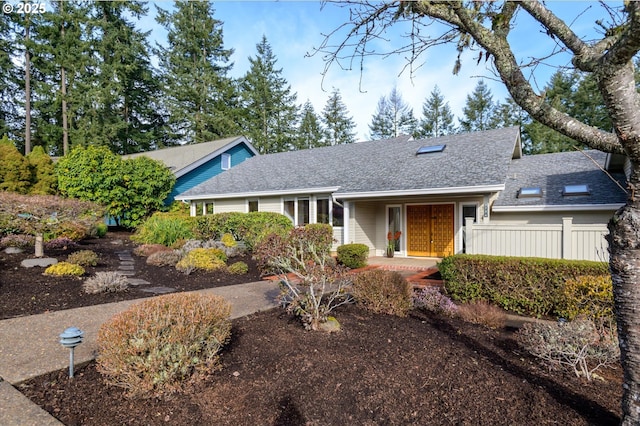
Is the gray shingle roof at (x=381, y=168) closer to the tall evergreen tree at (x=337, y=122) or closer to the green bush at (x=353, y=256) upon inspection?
Result: the green bush at (x=353, y=256)

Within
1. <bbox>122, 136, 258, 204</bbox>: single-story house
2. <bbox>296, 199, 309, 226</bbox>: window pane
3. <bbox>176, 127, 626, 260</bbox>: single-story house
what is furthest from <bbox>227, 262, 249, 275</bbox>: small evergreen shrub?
<bbox>122, 136, 258, 204</bbox>: single-story house

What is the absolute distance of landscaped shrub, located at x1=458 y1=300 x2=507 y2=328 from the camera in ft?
16.3

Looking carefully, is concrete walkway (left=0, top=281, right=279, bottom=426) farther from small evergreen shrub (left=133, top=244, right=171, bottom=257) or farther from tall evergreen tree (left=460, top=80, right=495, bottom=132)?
tall evergreen tree (left=460, top=80, right=495, bottom=132)

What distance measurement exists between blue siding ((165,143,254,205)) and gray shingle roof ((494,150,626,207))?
1647cm

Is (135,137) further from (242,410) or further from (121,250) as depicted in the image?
(242,410)

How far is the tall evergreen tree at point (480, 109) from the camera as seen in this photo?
33188mm

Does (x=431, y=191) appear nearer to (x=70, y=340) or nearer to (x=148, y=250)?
(x=148, y=250)

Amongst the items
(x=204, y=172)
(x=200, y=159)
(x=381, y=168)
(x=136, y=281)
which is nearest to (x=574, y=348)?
(x=136, y=281)

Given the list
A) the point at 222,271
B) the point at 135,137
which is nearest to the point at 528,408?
the point at 222,271

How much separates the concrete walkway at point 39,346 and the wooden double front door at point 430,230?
8.00 meters

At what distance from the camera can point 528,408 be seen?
266cm

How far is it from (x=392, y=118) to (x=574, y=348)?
3525 cm

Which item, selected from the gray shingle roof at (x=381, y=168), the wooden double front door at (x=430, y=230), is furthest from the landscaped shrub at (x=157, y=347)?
the wooden double front door at (x=430, y=230)

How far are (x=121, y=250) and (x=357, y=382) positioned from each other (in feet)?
36.9
